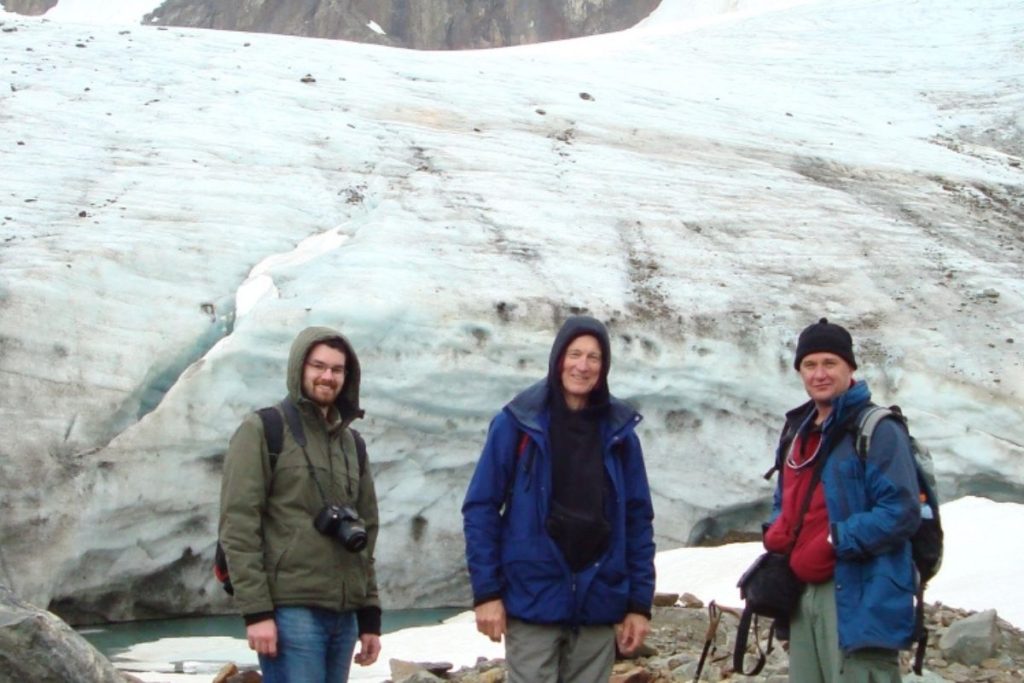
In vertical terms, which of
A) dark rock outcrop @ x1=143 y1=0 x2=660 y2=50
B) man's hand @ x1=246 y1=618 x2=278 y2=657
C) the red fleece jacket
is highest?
dark rock outcrop @ x1=143 y1=0 x2=660 y2=50

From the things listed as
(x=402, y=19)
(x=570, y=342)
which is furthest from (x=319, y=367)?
(x=402, y=19)

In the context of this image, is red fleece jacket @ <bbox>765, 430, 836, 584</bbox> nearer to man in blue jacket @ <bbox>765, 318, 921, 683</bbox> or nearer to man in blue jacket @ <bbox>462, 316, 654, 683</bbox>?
man in blue jacket @ <bbox>765, 318, 921, 683</bbox>

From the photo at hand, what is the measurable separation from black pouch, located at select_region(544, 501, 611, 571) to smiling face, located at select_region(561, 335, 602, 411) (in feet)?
1.13

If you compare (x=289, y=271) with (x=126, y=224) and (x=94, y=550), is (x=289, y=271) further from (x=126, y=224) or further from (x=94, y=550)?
(x=94, y=550)

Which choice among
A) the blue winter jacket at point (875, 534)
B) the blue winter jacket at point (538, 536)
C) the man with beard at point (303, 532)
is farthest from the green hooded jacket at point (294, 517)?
the blue winter jacket at point (875, 534)

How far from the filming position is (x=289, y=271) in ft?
29.3

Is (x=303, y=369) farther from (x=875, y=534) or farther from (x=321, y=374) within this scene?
(x=875, y=534)

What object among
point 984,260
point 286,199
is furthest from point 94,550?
point 984,260

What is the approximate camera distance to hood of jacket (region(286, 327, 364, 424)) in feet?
13.2

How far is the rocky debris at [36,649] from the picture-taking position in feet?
14.5

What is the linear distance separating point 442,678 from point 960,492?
4519 millimetres

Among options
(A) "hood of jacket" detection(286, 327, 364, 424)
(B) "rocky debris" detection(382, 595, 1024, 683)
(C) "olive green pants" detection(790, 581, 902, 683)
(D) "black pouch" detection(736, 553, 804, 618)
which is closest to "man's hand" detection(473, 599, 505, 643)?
(A) "hood of jacket" detection(286, 327, 364, 424)

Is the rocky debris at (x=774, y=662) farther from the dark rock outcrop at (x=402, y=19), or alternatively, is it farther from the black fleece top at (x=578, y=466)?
the dark rock outcrop at (x=402, y=19)

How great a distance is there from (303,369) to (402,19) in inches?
1926
